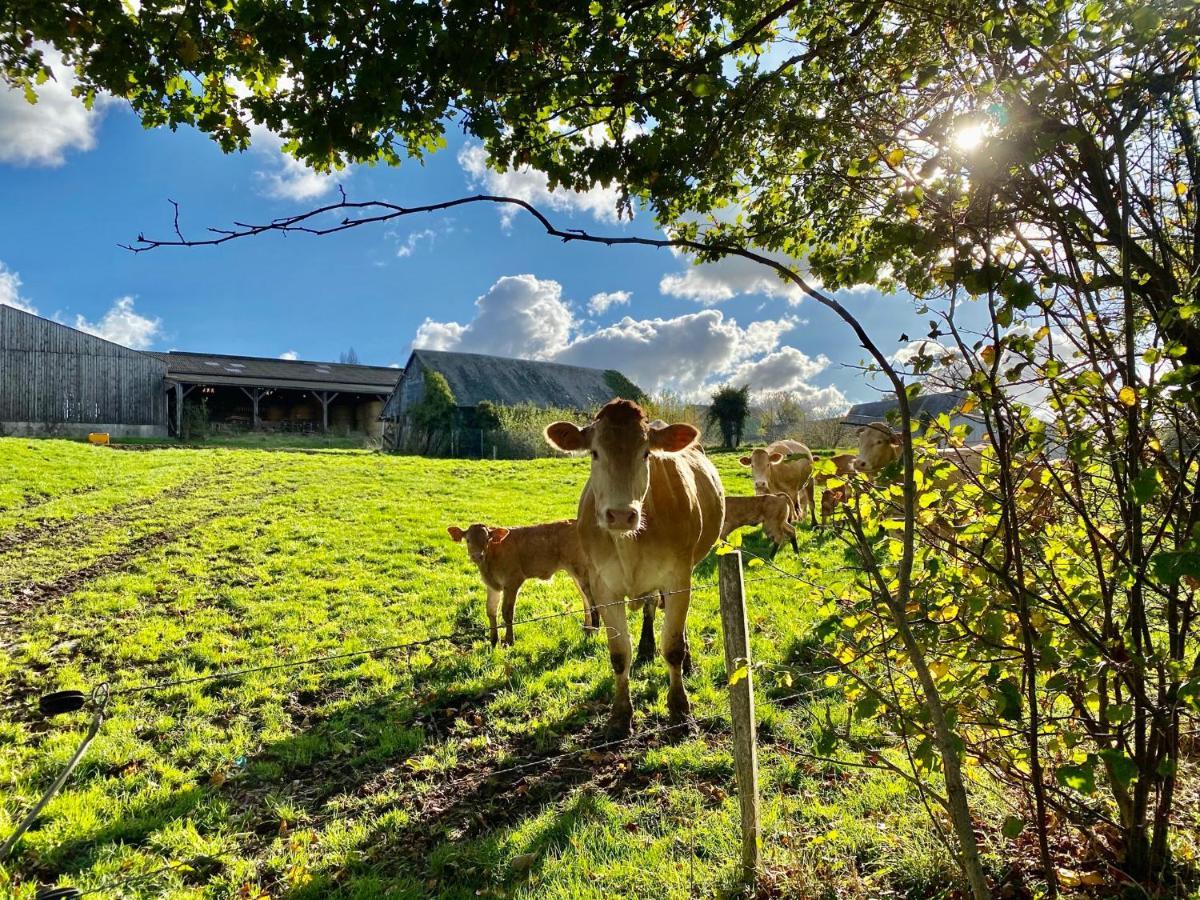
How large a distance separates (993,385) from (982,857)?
7.62ft

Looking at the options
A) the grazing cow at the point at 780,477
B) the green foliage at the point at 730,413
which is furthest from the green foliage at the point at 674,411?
the grazing cow at the point at 780,477

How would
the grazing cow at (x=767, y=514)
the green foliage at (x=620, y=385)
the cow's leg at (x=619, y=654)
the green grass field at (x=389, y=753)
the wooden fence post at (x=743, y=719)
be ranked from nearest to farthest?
the wooden fence post at (x=743, y=719) → the green grass field at (x=389, y=753) → the cow's leg at (x=619, y=654) → the grazing cow at (x=767, y=514) → the green foliage at (x=620, y=385)

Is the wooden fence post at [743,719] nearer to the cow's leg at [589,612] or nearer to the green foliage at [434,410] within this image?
the cow's leg at [589,612]

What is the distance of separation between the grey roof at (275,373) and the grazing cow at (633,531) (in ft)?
131

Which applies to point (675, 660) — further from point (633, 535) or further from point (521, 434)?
point (521, 434)

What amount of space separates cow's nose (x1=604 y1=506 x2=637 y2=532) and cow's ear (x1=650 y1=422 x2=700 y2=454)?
92 centimetres

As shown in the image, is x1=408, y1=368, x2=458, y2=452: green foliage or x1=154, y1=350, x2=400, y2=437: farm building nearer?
x1=408, y1=368, x2=458, y2=452: green foliage

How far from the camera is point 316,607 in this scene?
8.47m

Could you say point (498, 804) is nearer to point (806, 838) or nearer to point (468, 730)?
point (468, 730)

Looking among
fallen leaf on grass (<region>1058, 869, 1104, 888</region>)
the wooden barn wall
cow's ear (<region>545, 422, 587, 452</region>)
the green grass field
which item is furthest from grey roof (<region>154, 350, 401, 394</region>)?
fallen leaf on grass (<region>1058, 869, 1104, 888</region>)

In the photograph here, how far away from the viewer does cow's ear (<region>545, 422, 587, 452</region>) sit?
527 centimetres

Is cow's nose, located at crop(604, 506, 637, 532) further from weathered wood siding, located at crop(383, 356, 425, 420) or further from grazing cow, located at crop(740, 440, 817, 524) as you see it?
weathered wood siding, located at crop(383, 356, 425, 420)

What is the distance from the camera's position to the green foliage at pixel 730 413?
36.8 meters

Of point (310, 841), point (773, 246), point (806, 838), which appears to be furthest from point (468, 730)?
point (773, 246)
